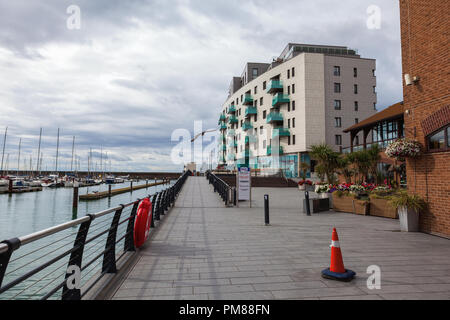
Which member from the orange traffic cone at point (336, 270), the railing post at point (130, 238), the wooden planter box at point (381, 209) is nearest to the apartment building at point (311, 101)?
the wooden planter box at point (381, 209)

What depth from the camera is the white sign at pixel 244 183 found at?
50.1ft

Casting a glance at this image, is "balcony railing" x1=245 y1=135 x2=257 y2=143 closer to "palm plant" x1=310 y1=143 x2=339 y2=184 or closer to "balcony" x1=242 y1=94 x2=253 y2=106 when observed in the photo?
"balcony" x1=242 y1=94 x2=253 y2=106

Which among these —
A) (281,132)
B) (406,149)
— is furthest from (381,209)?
(281,132)

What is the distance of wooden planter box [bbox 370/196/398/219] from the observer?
11.1m

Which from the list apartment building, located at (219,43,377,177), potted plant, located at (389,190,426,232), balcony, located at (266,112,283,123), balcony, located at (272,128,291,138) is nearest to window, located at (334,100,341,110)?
apartment building, located at (219,43,377,177)

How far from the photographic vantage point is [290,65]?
44.5m

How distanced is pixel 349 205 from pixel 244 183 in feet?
17.4

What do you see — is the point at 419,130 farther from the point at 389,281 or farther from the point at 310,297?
the point at 310,297

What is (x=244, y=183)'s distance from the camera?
15.4 metres

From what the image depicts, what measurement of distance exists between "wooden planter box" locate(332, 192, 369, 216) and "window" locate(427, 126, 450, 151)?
4.59 m

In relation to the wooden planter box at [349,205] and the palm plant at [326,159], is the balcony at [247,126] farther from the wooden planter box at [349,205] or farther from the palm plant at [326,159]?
the wooden planter box at [349,205]

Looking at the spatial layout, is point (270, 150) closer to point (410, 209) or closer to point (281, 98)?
point (281, 98)

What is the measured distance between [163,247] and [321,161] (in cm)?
1548
